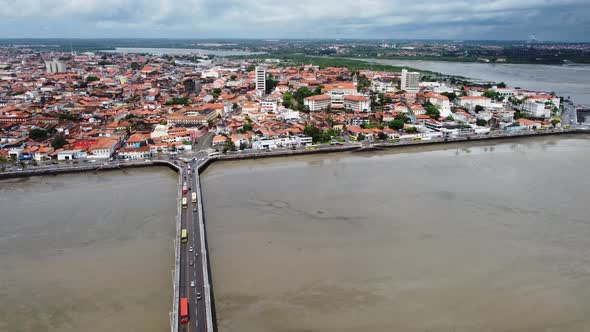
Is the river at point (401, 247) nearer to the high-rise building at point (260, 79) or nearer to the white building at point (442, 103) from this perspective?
the white building at point (442, 103)

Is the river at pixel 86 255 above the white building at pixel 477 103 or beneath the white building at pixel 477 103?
beneath

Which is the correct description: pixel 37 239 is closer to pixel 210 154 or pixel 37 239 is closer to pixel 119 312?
pixel 119 312

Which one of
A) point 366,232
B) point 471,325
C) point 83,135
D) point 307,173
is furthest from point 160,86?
point 471,325

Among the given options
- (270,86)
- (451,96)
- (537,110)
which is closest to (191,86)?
(270,86)

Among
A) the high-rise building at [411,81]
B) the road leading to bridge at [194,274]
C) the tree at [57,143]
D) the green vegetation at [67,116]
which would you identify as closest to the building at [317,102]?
the high-rise building at [411,81]

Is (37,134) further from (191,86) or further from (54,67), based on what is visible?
(54,67)

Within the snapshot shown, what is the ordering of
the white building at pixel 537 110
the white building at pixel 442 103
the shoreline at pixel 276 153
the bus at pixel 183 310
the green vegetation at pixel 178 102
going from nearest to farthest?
the bus at pixel 183 310, the shoreline at pixel 276 153, the white building at pixel 537 110, the white building at pixel 442 103, the green vegetation at pixel 178 102

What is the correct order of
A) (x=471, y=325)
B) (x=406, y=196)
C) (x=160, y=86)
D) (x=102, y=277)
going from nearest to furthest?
(x=471, y=325) → (x=102, y=277) → (x=406, y=196) → (x=160, y=86)
